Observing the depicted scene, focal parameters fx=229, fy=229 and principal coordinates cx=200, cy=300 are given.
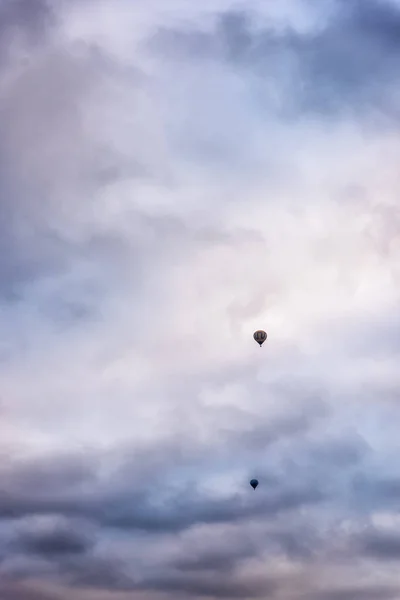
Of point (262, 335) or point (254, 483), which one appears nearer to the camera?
point (262, 335)

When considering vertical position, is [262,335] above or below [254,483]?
above
